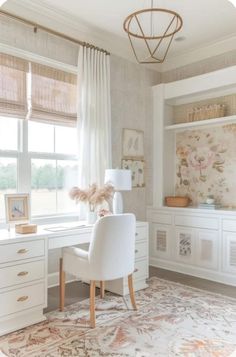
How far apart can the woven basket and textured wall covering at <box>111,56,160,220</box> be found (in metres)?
0.31

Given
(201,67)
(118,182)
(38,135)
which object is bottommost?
(118,182)

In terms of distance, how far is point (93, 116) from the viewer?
3805 mm

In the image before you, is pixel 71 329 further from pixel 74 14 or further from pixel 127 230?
pixel 74 14

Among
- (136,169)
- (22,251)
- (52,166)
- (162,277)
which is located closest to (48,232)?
(22,251)

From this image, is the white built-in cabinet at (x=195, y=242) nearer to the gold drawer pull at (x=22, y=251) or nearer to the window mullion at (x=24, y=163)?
the window mullion at (x=24, y=163)

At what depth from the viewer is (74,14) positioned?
138 inches

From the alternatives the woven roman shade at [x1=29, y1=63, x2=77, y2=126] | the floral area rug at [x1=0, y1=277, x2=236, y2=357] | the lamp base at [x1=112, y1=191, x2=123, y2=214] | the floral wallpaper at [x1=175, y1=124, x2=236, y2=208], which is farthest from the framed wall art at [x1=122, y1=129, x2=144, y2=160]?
the floral area rug at [x1=0, y1=277, x2=236, y2=357]

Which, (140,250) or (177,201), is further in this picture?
(177,201)

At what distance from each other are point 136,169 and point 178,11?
2.06m

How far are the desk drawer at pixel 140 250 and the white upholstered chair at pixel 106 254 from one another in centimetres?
60

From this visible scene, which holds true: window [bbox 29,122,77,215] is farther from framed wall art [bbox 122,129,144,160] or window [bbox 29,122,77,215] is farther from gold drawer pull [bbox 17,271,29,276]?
gold drawer pull [bbox 17,271,29,276]

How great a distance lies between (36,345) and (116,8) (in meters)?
3.34

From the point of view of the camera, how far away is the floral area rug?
225 centimetres

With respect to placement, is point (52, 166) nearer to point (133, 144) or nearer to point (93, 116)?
point (93, 116)
